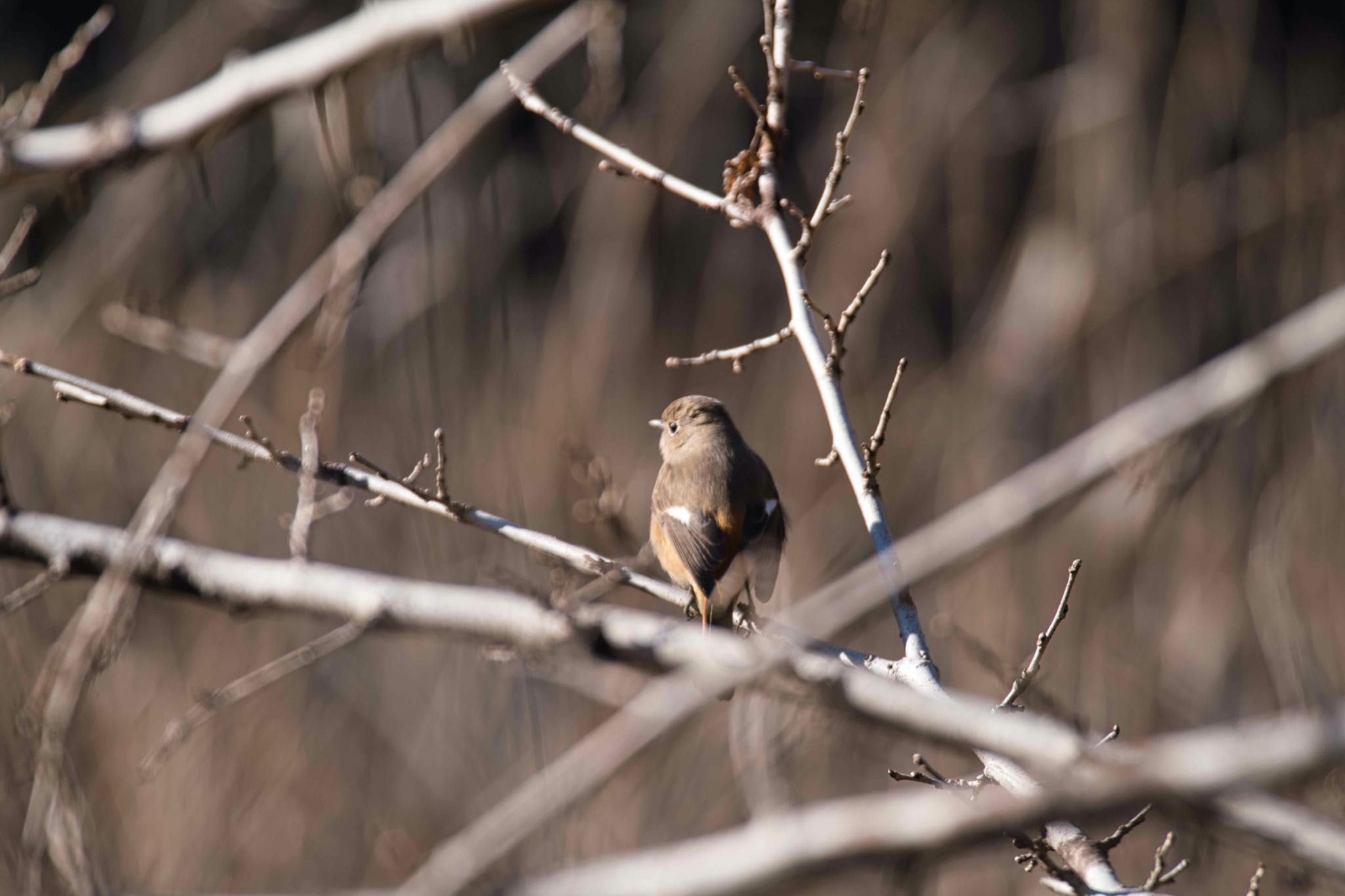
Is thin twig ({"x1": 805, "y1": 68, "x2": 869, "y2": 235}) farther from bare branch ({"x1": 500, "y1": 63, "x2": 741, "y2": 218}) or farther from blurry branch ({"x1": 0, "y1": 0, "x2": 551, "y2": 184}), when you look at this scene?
blurry branch ({"x1": 0, "y1": 0, "x2": 551, "y2": 184})

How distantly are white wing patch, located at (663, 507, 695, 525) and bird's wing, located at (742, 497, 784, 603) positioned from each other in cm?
19

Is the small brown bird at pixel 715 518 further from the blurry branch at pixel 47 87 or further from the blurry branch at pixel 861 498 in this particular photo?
the blurry branch at pixel 47 87

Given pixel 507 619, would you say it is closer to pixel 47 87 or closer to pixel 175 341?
pixel 175 341

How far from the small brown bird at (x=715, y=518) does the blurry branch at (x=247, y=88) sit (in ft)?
5.65

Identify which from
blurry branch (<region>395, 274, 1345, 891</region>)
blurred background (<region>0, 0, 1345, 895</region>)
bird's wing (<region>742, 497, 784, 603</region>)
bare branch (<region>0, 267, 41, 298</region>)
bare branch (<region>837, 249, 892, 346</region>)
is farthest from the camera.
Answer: blurred background (<region>0, 0, 1345, 895</region>)

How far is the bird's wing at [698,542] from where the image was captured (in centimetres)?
375

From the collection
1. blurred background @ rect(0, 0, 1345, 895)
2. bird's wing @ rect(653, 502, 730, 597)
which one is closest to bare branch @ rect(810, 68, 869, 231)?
bird's wing @ rect(653, 502, 730, 597)

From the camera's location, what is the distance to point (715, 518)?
4.02 m

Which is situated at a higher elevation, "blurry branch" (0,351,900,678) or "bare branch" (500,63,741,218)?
"bare branch" (500,63,741,218)

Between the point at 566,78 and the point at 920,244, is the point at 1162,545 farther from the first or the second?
the point at 566,78

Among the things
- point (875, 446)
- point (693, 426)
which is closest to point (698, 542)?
point (693, 426)

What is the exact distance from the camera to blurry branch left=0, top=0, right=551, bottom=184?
4.06 meters

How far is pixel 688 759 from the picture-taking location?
5406mm

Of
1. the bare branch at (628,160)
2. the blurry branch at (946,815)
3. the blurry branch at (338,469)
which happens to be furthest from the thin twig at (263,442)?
the blurry branch at (946,815)
